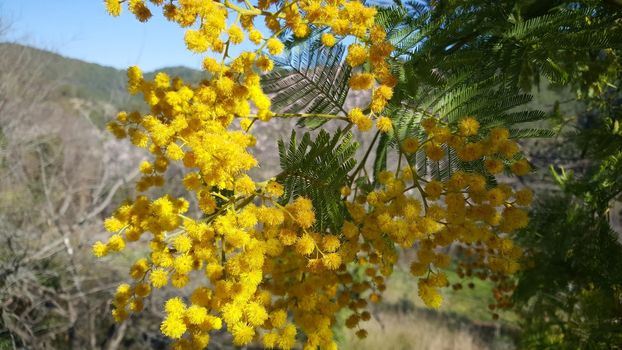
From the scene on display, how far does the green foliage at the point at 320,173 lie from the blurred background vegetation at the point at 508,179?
0.24 metres

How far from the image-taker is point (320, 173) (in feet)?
3.61

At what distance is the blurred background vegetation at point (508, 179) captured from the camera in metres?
1.12

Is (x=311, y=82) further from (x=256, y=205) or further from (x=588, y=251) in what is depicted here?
(x=588, y=251)

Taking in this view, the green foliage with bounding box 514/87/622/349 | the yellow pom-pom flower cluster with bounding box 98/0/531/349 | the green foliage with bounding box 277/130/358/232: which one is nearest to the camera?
the yellow pom-pom flower cluster with bounding box 98/0/531/349

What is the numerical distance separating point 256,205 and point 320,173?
178 mm

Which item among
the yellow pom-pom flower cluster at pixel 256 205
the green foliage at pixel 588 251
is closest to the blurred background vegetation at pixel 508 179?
the green foliage at pixel 588 251

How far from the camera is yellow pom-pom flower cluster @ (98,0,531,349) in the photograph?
37.6 inches

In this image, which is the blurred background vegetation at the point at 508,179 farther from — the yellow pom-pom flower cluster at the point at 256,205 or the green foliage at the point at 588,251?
the yellow pom-pom flower cluster at the point at 256,205

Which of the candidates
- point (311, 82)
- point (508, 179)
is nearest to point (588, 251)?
point (311, 82)

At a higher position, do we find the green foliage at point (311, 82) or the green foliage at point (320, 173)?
the green foliage at point (311, 82)

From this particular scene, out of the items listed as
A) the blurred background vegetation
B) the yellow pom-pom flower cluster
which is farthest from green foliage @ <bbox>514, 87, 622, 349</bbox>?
the yellow pom-pom flower cluster

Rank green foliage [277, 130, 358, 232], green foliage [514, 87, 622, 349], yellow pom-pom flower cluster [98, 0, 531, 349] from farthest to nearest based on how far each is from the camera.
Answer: green foliage [514, 87, 622, 349]
green foliage [277, 130, 358, 232]
yellow pom-pom flower cluster [98, 0, 531, 349]

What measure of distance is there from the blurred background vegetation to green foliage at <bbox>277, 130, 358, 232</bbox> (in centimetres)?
24

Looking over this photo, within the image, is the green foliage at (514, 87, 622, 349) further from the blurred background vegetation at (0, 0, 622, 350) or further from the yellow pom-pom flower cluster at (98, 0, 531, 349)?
the yellow pom-pom flower cluster at (98, 0, 531, 349)
